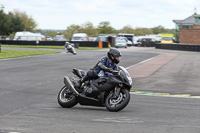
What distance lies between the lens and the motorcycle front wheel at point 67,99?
9.55 meters

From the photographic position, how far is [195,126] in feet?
24.2

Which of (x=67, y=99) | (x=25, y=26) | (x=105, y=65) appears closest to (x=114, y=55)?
(x=105, y=65)

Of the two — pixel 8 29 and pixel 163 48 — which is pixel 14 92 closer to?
pixel 163 48

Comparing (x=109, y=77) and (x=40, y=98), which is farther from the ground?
(x=109, y=77)

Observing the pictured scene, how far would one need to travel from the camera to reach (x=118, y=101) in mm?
8891

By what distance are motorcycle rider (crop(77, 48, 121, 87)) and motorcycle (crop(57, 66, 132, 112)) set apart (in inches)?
5.2

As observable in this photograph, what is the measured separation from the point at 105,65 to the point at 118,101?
921 mm

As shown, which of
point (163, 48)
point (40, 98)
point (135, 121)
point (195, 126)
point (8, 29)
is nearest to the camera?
point (195, 126)

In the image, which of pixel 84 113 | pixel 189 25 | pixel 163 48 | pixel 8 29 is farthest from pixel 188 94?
pixel 189 25

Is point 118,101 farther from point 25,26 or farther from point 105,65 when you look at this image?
point 25,26

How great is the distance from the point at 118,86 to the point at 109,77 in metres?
0.28

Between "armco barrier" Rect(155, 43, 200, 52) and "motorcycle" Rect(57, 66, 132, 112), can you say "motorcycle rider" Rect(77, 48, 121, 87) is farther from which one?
"armco barrier" Rect(155, 43, 200, 52)

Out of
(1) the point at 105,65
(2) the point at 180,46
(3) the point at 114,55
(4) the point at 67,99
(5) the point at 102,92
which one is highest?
(3) the point at 114,55

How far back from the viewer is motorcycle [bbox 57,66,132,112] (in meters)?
8.78
